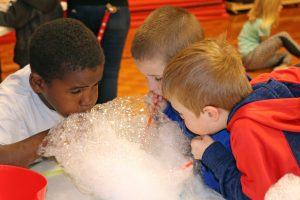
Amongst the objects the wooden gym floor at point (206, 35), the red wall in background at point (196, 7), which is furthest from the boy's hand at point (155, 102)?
the red wall in background at point (196, 7)

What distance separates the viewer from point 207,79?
0.75 m

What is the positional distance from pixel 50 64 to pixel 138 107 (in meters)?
0.22

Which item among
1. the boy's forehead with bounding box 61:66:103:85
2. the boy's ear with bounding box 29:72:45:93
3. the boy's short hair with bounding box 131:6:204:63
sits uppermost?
the boy's short hair with bounding box 131:6:204:63

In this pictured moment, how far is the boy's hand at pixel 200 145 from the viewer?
789 mm

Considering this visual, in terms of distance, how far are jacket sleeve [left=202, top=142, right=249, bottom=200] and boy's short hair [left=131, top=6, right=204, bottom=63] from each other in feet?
1.06

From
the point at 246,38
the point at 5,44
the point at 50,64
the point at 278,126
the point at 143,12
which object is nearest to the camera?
the point at 278,126

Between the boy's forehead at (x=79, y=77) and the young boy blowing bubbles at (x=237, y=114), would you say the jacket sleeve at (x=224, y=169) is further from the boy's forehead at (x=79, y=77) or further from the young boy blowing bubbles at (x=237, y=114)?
the boy's forehead at (x=79, y=77)

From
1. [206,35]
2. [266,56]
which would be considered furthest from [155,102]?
[206,35]

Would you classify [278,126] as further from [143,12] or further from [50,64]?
[143,12]

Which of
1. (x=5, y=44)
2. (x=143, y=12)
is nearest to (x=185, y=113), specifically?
(x=5, y=44)

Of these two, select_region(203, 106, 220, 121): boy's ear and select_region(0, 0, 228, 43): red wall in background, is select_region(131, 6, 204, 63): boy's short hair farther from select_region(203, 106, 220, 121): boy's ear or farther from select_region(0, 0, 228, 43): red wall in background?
select_region(0, 0, 228, 43): red wall in background

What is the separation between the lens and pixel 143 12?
404 cm

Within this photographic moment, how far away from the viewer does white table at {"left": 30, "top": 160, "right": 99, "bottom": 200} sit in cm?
80

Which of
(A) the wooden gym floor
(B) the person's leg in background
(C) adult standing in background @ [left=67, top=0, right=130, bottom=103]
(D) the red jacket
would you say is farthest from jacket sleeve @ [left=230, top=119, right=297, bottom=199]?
(B) the person's leg in background
